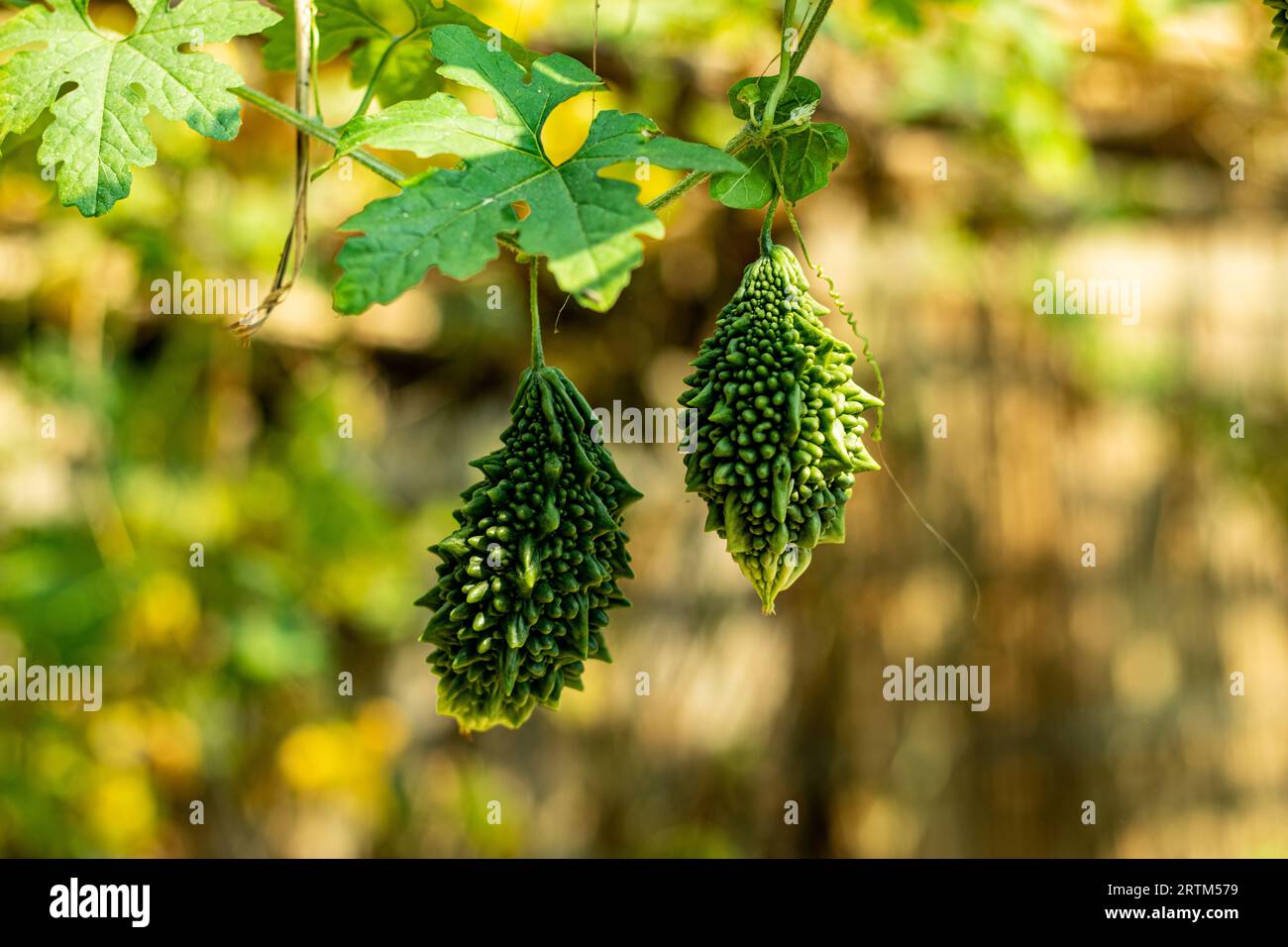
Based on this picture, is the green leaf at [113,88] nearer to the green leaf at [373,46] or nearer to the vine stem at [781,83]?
the green leaf at [373,46]

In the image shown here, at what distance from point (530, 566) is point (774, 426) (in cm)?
31

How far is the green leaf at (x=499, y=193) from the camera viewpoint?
92 cm

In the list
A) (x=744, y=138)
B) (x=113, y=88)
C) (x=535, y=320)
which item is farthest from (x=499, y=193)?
(x=113, y=88)

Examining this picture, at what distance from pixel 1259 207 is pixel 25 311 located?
4262 mm

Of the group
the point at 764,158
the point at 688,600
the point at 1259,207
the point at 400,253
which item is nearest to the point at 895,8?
the point at 764,158

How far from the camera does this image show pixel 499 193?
1.02m

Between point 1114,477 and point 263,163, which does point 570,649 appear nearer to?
point 263,163

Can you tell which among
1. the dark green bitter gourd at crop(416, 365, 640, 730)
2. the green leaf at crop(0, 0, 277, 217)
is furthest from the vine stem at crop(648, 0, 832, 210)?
the green leaf at crop(0, 0, 277, 217)

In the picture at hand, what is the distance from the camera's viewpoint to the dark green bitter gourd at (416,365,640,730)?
116 centimetres

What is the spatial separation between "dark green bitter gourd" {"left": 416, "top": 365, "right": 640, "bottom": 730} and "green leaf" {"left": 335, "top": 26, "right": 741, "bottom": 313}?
0.25 m

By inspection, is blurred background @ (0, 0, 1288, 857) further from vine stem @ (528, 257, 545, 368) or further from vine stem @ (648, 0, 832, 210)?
vine stem @ (528, 257, 545, 368)

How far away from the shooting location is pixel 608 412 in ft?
11.2

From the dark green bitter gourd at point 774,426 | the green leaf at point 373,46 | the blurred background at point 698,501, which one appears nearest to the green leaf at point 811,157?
the dark green bitter gourd at point 774,426

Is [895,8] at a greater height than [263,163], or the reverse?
[263,163]
